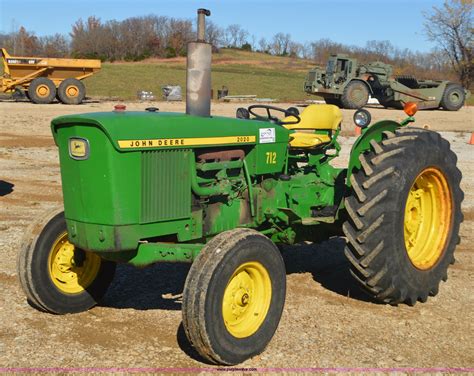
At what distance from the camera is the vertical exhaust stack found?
4609 mm

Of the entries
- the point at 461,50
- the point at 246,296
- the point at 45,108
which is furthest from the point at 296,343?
the point at 461,50

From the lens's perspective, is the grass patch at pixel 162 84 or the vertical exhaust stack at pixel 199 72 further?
the grass patch at pixel 162 84

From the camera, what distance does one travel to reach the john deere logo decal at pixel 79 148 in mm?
4020

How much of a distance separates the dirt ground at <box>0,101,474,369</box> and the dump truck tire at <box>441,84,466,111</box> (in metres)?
21.3

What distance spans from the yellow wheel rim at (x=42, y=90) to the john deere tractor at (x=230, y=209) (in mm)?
19463

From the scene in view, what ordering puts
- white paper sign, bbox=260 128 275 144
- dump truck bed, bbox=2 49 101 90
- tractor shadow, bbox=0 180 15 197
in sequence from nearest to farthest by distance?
white paper sign, bbox=260 128 275 144
tractor shadow, bbox=0 180 15 197
dump truck bed, bbox=2 49 101 90

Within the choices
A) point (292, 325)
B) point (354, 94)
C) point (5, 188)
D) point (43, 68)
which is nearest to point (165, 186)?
point (292, 325)

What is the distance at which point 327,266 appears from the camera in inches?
251

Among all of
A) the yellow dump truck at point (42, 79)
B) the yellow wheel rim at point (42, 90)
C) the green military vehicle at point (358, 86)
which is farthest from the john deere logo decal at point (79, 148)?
the green military vehicle at point (358, 86)

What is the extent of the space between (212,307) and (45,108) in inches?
762

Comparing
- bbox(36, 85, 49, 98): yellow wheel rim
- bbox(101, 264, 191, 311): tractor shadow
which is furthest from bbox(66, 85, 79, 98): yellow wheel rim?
bbox(101, 264, 191, 311): tractor shadow

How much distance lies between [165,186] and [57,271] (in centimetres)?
125

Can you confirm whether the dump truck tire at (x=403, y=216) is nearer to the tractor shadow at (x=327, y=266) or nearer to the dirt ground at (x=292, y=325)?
the dirt ground at (x=292, y=325)

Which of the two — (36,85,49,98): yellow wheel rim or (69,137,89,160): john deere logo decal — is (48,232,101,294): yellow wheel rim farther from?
(36,85,49,98): yellow wheel rim
